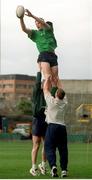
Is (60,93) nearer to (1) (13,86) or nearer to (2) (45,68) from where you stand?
(2) (45,68)

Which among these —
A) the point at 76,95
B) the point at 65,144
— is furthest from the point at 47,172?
the point at 76,95

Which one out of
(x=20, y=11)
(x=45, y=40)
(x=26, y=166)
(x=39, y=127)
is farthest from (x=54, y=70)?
(x=26, y=166)

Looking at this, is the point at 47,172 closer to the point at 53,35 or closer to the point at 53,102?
the point at 53,102

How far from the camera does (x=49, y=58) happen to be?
43.5ft

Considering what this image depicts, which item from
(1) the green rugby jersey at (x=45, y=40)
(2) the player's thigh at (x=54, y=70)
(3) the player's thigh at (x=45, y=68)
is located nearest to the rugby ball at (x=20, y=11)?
(1) the green rugby jersey at (x=45, y=40)

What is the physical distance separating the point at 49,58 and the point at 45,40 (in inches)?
14.9

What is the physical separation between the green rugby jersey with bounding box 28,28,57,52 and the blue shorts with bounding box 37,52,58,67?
10 cm

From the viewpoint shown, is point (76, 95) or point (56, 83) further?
point (76, 95)

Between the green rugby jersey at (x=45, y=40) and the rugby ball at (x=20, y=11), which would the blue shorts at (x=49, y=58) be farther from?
→ the rugby ball at (x=20, y=11)

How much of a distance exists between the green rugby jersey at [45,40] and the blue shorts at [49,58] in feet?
0.32

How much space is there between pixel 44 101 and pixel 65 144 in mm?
937

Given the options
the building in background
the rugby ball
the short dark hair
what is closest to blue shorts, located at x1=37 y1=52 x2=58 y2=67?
the rugby ball

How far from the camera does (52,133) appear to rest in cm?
1246

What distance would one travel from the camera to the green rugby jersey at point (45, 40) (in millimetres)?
13391
